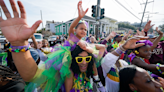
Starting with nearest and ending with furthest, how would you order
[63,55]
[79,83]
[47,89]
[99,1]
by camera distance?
1. [47,89]
2. [63,55]
3. [79,83]
4. [99,1]

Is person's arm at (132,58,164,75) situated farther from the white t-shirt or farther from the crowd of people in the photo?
the white t-shirt

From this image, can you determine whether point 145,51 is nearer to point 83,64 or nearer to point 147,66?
point 147,66

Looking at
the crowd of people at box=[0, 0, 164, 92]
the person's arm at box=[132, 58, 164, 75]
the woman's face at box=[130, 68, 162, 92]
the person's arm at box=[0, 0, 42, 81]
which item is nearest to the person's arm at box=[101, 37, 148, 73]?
the crowd of people at box=[0, 0, 164, 92]

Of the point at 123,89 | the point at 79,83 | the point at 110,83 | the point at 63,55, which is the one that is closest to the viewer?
the point at 63,55

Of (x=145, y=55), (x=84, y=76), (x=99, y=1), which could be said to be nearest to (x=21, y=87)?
(x=84, y=76)

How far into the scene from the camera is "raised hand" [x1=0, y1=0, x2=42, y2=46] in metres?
0.80

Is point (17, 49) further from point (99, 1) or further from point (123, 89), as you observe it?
point (99, 1)

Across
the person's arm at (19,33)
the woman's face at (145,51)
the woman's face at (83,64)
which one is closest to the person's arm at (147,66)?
the woman's face at (145,51)

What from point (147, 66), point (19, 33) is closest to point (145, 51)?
point (147, 66)

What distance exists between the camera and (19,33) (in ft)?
2.67

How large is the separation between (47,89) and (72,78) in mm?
387

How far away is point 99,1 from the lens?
7793mm

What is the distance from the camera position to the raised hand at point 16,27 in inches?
31.4

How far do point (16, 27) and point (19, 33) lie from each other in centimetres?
7
